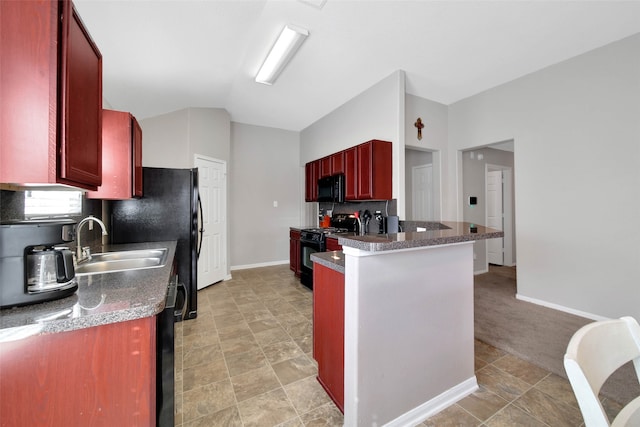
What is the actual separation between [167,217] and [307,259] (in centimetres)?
197

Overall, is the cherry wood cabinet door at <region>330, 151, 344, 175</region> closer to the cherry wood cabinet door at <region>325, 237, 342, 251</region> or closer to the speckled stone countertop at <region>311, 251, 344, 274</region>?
the cherry wood cabinet door at <region>325, 237, 342, 251</region>

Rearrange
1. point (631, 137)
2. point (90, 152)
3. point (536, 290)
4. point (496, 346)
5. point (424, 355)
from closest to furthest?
1. point (90, 152)
2. point (424, 355)
3. point (496, 346)
4. point (631, 137)
5. point (536, 290)

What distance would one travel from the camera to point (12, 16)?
2.71ft

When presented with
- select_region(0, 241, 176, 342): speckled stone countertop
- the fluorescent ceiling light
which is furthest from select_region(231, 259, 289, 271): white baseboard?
select_region(0, 241, 176, 342): speckled stone countertop

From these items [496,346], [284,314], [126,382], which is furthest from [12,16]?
[496,346]

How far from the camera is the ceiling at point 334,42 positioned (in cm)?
201

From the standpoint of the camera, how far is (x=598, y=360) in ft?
2.56

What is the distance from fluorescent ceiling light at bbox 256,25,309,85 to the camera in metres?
2.33

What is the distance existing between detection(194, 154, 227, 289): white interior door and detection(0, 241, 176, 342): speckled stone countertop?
2.65m

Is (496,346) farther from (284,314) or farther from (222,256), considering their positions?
(222,256)

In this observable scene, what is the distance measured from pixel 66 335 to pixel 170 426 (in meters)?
0.72

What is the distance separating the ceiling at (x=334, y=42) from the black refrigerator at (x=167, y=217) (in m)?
1.11

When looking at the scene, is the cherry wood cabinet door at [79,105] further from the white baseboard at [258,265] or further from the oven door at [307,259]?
the white baseboard at [258,265]

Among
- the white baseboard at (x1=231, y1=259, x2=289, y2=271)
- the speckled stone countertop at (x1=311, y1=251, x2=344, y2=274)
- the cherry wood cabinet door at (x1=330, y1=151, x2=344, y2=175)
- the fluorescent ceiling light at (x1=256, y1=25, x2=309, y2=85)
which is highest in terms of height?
the fluorescent ceiling light at (x1=256, y1=25, x2=309, y2=85)
